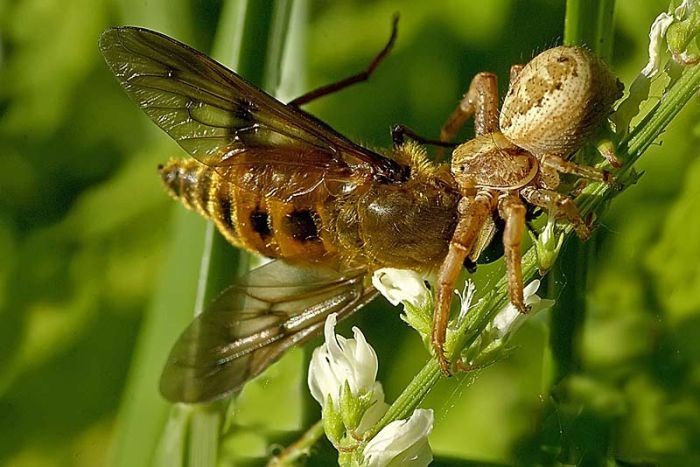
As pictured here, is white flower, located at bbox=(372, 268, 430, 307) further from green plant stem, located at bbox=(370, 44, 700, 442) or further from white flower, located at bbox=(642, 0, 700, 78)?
white flower, located at bbox=(642, 0, 700, 78)

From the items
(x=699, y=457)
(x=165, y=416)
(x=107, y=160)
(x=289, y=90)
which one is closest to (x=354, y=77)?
(x=289, y=90)

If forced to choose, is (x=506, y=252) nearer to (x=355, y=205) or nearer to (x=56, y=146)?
(x=355, y=205)

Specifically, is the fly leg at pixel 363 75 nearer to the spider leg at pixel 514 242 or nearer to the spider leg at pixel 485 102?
the spider leg at pixel 485 102

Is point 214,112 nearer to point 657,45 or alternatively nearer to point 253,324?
point 253,324

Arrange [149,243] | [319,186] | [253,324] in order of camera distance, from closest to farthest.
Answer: [319,186] → [253,324] → [149,243]

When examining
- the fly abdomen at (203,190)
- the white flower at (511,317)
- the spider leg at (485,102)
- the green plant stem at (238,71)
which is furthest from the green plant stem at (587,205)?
the green plant stem at (238,71)

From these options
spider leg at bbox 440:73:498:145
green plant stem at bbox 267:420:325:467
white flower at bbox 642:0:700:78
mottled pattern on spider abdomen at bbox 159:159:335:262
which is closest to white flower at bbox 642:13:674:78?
white flower at bbox 642:0:700:78

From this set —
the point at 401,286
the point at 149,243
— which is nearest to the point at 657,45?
the point at 401,286
